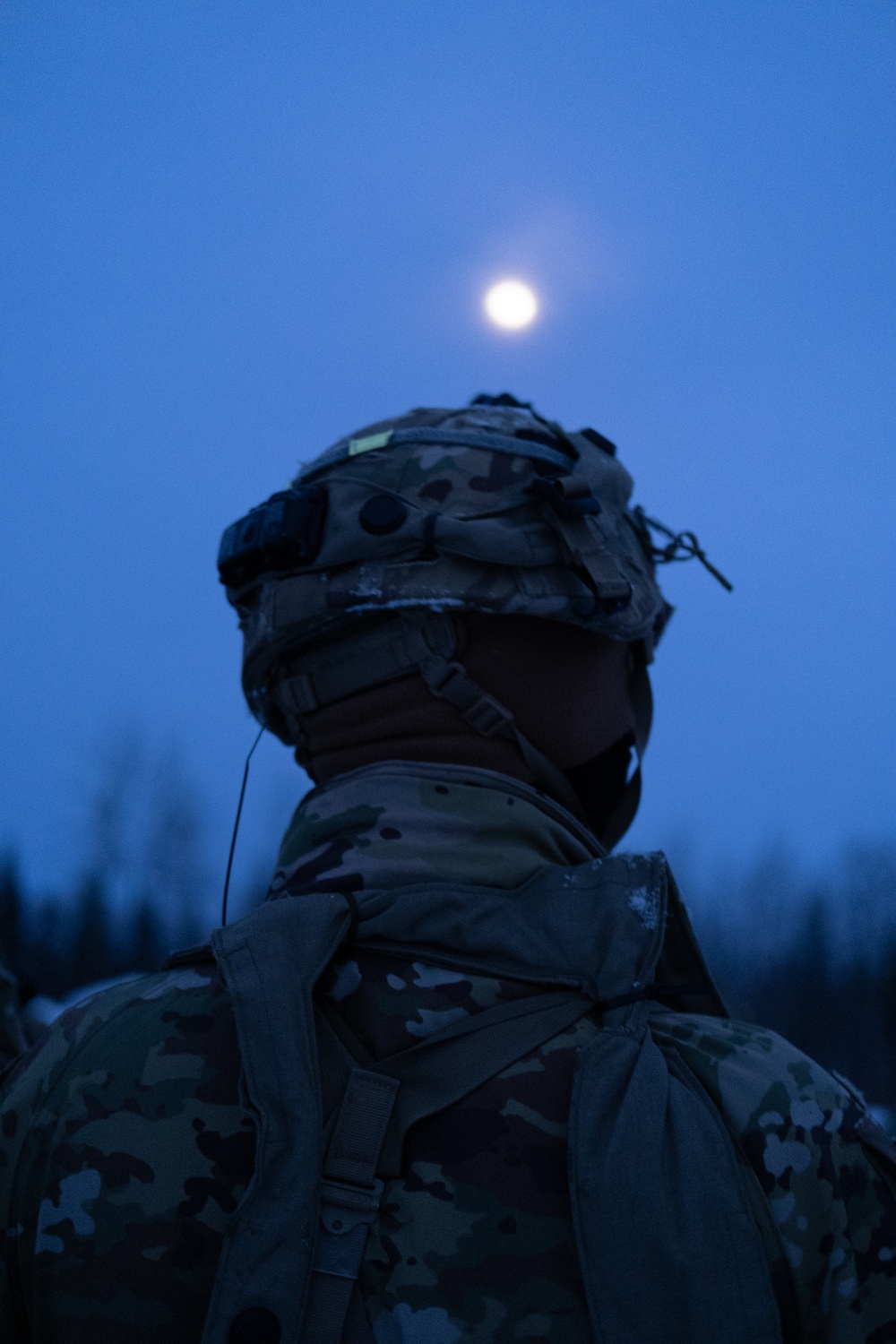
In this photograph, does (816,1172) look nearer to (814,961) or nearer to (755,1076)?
(755,1076)

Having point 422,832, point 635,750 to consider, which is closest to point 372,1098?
point 422,832

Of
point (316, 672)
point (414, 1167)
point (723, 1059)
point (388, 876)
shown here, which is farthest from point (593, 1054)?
point (316, 672)

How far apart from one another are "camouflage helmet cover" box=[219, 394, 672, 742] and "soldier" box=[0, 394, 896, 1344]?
0.42 m

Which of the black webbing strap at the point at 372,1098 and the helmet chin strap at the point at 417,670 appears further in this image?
the helmet chin strap at the point at 417,670

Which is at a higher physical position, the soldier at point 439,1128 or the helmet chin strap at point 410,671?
the helmet chin strap at point 410,671

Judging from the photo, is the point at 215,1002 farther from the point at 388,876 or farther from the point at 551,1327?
the point at 551,1327

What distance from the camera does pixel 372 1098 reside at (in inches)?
61.0

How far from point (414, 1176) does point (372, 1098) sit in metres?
0.13

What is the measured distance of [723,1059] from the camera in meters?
1.62

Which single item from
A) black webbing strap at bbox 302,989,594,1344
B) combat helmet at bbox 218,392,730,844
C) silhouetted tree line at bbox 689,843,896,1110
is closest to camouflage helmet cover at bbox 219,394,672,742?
combat helmet at bbox 218,392,730,844

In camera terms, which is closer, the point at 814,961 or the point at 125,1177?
the point at 125,1177

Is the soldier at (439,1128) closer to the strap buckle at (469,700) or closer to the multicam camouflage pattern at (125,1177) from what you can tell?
the multicam camouflage pattern at (125,1177)

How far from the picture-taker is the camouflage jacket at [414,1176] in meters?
1.47

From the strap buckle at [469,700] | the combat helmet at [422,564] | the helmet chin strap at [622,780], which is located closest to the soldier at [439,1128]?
the strap buckle at [469,700]
